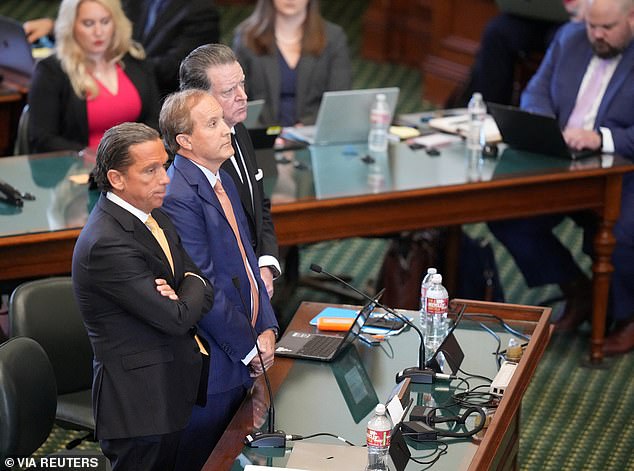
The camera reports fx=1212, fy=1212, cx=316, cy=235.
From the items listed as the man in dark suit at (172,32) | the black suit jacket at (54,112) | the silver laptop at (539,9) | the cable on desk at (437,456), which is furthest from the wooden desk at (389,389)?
the silver laptop at (539,9)

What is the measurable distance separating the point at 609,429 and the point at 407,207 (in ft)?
4.06

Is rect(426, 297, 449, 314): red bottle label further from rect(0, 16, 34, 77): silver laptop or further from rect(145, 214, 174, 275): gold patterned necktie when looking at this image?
rect(0, 16, 34, 77): silver laptop

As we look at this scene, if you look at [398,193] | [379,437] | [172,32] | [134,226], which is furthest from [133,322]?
[172,32]

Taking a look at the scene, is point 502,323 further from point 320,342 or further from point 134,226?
point 134,226

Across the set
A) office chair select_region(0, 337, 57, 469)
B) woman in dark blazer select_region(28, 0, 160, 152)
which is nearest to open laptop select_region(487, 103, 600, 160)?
woman in dark blazer select_region(28, 0, 160, 152)

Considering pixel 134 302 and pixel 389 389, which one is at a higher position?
pixel 134 302

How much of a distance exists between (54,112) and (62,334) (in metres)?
1.78

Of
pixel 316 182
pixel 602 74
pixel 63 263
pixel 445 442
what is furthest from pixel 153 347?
pixel 602 74

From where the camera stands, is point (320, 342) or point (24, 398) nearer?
point (24, 398)

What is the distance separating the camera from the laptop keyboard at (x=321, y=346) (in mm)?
3678

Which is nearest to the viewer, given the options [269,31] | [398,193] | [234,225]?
[234,225]

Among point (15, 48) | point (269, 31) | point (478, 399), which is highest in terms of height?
point (269, 31)

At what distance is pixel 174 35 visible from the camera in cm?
654

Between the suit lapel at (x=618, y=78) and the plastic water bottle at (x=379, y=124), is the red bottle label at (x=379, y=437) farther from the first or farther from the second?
the suit lapel at (x=618, y=78)
